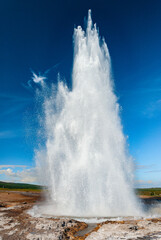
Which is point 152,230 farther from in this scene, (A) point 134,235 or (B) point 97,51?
(B) point 97,51

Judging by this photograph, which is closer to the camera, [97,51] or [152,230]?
[152,230]

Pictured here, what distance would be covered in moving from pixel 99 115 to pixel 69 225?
17.2 m

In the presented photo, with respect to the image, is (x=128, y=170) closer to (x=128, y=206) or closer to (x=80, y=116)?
(x=128, y=206)

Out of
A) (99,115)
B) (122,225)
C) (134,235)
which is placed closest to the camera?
(134,235)

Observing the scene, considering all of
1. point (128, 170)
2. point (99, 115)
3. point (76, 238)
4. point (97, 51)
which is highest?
point (97, 51)

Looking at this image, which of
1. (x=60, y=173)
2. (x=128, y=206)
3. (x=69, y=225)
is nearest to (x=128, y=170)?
(x=128, y=206)

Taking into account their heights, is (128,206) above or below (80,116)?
below

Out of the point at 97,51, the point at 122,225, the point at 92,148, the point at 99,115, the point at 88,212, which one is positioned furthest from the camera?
the point at 97,51

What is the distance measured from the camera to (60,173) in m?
31.7

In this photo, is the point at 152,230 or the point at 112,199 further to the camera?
the point at 112,199

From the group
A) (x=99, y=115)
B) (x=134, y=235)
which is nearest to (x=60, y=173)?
(x=99, y=115)

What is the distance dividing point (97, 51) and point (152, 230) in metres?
28.1

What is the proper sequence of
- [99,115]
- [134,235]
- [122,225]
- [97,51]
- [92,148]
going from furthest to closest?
[97,51]
[99,115]
[92,148]
[122,225]
[134,235]

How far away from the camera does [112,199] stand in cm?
2712
